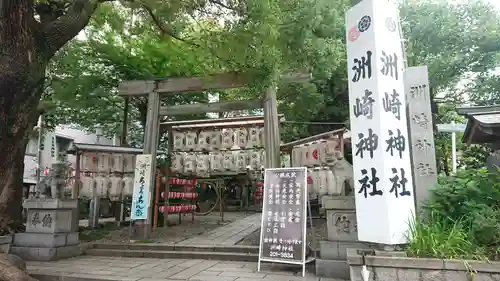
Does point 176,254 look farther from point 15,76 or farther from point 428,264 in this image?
point 428,264


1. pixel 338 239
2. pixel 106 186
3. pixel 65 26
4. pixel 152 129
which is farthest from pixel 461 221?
pixel 106 186

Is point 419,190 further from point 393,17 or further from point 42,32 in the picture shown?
point 42,32

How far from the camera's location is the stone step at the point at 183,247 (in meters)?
8.80

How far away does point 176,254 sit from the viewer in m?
8.93

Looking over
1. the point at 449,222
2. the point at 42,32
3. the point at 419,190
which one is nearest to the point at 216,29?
the point at 42,32

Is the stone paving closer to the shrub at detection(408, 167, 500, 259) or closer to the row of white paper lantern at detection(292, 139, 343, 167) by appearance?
the shrub at detection(408, 167, 500, 259)

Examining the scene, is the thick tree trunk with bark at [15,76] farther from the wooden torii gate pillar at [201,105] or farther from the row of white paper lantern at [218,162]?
the row of white paper lantern at [218,162]

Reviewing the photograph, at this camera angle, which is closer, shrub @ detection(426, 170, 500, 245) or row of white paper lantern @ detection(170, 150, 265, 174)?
shrub @ detection(426, 170, 500, 245)

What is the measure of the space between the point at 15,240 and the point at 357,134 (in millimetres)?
8896

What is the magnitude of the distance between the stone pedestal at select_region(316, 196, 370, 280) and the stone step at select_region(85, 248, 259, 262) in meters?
2.06

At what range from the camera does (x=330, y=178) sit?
926 cm

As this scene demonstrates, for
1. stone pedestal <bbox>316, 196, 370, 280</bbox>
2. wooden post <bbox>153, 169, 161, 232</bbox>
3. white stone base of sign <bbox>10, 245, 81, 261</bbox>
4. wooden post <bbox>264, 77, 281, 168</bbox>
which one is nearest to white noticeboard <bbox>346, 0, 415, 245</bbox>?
stone pedestal <bbox>316, 196, 370, 280</bbox>

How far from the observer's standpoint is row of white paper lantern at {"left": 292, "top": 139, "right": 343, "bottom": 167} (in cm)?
928

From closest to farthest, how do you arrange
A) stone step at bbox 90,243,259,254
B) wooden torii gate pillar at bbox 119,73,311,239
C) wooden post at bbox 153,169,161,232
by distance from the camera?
stone step at bbox 90,243,259,254
wooden torii gate pillar at bbox 119,73,311,239
wooden post at bbox 153,169,161,232
